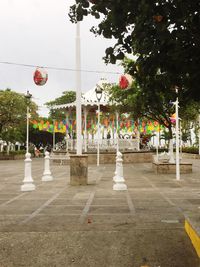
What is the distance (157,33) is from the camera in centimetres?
495

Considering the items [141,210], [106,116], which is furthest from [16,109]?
[141,210]

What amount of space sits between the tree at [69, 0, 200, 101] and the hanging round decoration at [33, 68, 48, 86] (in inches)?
356

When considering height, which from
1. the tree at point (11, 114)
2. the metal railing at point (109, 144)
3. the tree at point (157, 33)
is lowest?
the metal railing at point (109, 144)

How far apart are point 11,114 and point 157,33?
4120 cm

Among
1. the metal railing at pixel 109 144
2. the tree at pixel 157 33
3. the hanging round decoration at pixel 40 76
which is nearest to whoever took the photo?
the tree at pixel 157 33

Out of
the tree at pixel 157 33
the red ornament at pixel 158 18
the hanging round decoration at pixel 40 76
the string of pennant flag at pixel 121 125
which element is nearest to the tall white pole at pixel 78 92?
the hanging round decoration at pixel 40 76

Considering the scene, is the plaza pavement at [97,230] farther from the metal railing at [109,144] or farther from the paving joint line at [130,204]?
the metal railing at [109,144]

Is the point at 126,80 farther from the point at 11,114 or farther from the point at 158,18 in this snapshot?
the point at 11,114

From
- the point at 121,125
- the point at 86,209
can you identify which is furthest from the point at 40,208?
the point at 121,125

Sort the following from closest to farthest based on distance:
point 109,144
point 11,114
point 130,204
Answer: point 130,204
point 109,144
point 11,114

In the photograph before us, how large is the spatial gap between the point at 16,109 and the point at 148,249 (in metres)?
41.0

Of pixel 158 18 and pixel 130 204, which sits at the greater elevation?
pixel 158 18

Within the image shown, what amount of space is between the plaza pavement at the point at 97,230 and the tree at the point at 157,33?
8.10 ft

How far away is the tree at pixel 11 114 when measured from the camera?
145 ft
